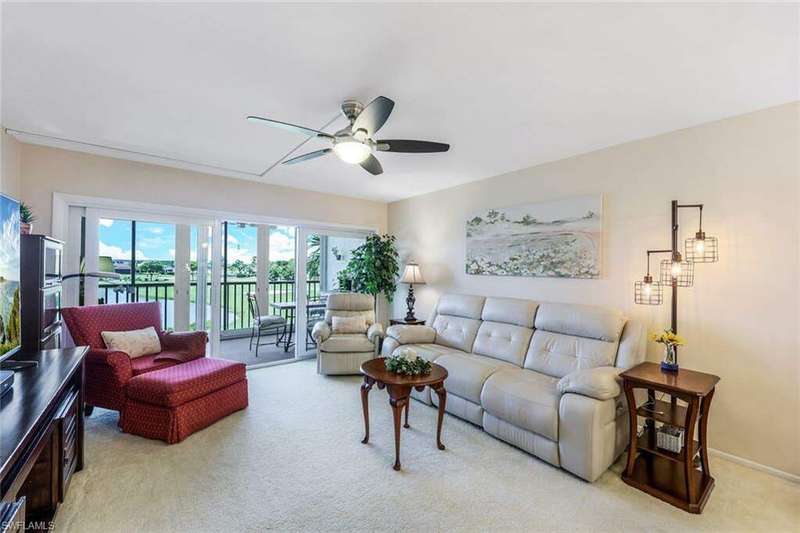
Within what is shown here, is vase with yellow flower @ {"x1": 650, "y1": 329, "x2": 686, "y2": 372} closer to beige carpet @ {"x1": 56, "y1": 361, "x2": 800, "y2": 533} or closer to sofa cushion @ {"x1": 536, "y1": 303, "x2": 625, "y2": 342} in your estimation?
sofa cushion @ {"x1": 536, "y1": 303, "x2": 625, "y2": 342}

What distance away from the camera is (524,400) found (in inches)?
97.3

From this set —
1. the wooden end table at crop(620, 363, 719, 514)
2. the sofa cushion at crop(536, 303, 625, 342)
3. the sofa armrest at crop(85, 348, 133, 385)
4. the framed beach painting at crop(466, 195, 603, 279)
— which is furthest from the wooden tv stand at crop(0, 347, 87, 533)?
the framed beach painting at crop(466, 195, 603, 279)

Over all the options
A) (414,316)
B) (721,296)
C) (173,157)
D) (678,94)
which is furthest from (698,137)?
(173,157)

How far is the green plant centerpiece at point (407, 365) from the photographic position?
255 centimetres

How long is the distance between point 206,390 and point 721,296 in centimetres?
401

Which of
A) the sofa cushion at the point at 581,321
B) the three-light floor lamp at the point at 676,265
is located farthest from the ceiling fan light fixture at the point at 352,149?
the three-light floor lamp at the point at 676,265

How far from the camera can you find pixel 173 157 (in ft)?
11.6

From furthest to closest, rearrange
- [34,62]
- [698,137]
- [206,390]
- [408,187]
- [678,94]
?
[408,187], [206,390], [698,137], [678,94], [34,62]

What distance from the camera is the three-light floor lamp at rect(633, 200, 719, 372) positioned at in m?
2.49

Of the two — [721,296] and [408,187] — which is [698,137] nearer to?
[721,296]

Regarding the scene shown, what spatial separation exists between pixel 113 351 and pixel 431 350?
2.71 metres

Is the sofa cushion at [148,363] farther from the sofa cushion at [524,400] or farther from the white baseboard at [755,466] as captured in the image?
the white baseboard at [755,466]

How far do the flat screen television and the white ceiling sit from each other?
0.84 meters

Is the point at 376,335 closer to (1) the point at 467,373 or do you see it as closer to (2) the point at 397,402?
(1) the point at 467,373
